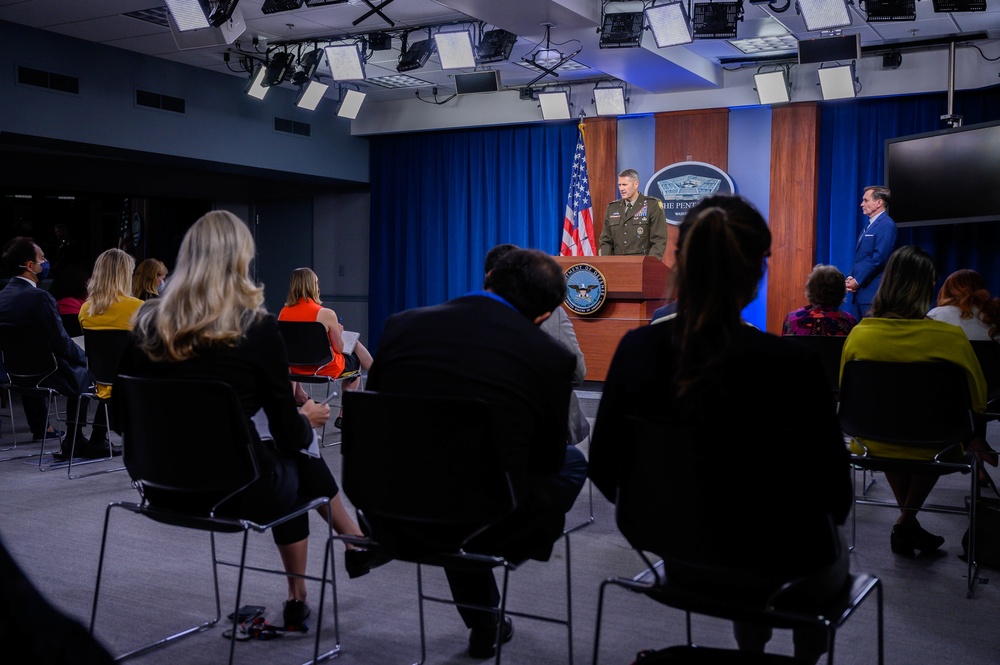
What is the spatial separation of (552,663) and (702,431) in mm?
1241

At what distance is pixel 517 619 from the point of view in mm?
2988

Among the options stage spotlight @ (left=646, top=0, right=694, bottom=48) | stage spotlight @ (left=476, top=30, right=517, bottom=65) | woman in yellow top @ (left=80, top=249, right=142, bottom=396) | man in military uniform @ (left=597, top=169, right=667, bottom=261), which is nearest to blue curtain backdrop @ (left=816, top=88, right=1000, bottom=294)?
man in military uniform @ (left=597, top=169, right=667, bottom=261)

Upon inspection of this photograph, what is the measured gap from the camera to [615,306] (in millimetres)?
7289

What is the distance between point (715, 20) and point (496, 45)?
188 cm

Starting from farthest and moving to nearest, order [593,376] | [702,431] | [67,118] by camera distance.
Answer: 1. [67,118]
2. [593,376]
3. [702,431]

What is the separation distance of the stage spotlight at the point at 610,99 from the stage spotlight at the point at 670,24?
2.60m

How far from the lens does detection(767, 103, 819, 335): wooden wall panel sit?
8.91 m

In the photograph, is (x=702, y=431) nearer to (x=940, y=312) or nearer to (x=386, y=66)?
(x=940, y=312)

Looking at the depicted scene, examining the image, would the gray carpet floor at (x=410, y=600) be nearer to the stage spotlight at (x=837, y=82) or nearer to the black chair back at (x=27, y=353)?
the black chair back at (x=27, y=353)

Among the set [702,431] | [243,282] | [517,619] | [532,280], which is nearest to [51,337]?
[243,282]

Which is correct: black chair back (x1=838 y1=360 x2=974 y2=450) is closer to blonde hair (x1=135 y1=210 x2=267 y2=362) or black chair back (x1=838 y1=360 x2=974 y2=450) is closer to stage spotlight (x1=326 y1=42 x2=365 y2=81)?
blonde hair (x1=135 y1=210 x2=267 y2=362)

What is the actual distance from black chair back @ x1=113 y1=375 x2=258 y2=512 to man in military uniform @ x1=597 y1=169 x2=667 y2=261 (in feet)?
19.8

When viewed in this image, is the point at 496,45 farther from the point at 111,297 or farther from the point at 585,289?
the point at 111,297

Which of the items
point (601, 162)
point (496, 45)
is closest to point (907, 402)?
point (496, 45)
